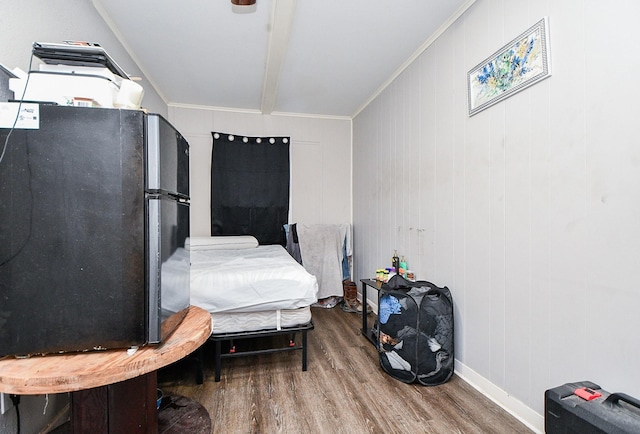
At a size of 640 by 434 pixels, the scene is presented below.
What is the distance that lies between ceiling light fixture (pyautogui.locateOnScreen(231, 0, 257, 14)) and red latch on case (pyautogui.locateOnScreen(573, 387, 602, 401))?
101 inches

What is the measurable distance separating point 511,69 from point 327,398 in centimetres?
220

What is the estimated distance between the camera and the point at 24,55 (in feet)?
4.57

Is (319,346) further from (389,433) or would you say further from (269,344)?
(389,433)

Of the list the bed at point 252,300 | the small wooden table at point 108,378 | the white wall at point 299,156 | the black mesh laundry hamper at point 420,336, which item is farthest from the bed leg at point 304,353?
the white wall at point 299,156

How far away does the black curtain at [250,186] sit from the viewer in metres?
3.92

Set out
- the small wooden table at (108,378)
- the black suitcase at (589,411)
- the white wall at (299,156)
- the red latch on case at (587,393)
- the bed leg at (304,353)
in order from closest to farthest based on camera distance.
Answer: the small wooden table at (108,378) < the black suitcase at (589,411) < the red latch on case at (587,393) < the bed leg at (304,353) < the white wall at (299,156)

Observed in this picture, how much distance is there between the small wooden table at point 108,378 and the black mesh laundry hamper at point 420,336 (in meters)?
1.30

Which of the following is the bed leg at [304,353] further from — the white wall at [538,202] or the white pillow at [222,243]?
the white pillow at [222,243]

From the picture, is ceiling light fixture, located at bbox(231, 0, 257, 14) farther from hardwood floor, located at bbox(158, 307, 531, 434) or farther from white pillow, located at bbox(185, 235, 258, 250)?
hardwood floor, located at bbox(158, 307, 531, 434)

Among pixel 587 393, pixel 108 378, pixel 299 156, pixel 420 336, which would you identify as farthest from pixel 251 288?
pixel 299 156

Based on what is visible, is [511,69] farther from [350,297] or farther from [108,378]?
[350,297]

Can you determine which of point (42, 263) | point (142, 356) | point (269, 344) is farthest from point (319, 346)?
point (42, 263)

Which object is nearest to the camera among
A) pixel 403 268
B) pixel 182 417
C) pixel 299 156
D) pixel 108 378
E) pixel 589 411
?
pixel 108 378

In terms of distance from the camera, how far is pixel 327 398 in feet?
6.05
